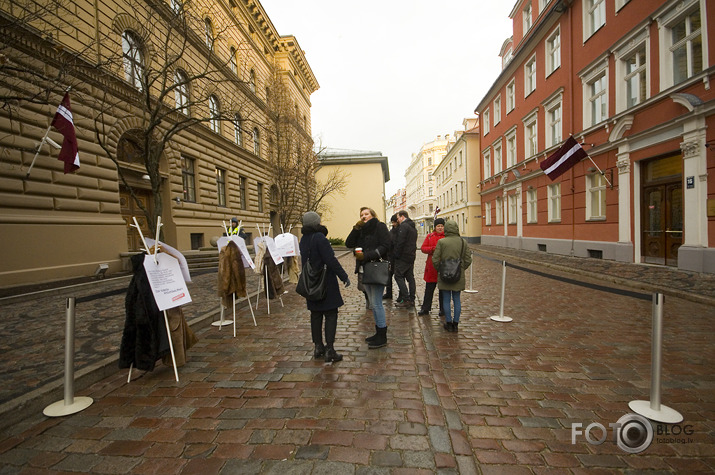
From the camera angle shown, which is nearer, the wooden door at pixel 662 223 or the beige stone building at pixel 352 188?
the wooden door at pixel 662 223

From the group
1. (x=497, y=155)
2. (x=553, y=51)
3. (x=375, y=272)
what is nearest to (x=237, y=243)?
(x=375, y=272)

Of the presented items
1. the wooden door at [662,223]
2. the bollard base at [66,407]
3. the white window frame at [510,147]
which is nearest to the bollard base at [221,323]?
the bollard base at [66,407]

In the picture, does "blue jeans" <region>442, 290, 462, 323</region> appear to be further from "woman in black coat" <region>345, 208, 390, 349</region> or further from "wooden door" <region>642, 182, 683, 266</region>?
"wooden door" <region>642, 182, 683, 266</region>

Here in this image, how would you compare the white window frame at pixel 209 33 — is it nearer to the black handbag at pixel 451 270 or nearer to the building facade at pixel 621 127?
the black handbag at pixel 451 270

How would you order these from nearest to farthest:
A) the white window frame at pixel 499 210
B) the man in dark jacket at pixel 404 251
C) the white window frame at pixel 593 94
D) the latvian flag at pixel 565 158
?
the man in dark jacket at pixel 404 251, the latvian flag at pixel 565 158, the white window frame at pixel 593 94, the white window frame at pixel 499 210

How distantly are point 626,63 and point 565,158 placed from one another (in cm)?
391

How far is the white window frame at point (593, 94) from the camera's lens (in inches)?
530

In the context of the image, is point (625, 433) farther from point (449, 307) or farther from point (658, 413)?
point (449, 307)

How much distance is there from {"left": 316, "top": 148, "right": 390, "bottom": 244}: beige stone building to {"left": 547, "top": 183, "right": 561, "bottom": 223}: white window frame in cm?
2590

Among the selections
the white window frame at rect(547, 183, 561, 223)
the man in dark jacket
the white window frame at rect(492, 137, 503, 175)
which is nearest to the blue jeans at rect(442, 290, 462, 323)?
the man in dark jacket

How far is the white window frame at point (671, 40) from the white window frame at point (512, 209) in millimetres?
12427

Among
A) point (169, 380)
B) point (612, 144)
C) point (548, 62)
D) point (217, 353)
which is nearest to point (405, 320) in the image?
point (217, 353)

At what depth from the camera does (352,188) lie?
142 ft

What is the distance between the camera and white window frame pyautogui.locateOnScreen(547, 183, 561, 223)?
1705 centimetres
